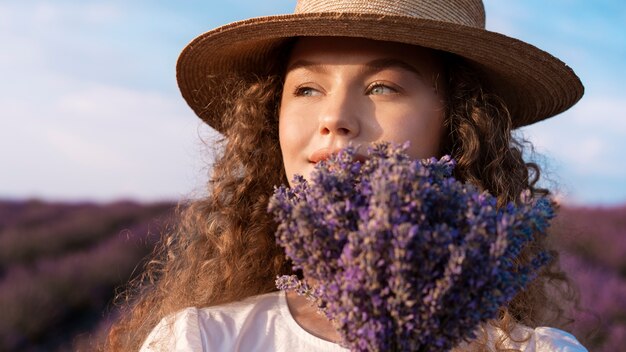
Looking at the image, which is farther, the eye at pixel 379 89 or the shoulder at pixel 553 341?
the shoulder at pixel 553 341

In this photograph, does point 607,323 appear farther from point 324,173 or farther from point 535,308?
point 324,173

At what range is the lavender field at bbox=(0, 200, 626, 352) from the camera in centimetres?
681

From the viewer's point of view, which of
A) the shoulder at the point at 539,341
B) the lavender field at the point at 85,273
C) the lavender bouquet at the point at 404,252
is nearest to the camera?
the lavender bouquet at the point at 404,252

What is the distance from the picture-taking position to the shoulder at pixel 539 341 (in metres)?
2.63

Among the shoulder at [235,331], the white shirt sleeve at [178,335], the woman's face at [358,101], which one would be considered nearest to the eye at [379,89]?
the woman's face at [358,101]

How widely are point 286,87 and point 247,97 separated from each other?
363 mm

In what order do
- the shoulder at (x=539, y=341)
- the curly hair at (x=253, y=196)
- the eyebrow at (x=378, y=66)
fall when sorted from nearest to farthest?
the eyebrow at (x=378, y=66), the shoulder at (x=539, y=341), the curly hair at (x=253, y=196)

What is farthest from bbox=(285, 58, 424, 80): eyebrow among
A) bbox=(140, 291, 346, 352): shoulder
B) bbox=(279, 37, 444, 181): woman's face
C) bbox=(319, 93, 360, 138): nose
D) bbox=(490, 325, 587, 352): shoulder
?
bbox=(490, 325, 587, 352): shoulder

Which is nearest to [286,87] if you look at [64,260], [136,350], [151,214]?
[136,350]

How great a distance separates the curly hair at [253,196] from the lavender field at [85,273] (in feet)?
9.41

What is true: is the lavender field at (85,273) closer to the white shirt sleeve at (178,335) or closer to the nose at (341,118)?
the white shirt sleeve at (178,335)

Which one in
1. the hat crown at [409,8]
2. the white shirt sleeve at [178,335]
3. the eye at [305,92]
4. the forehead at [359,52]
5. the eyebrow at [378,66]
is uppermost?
the hat crown at [409,8]

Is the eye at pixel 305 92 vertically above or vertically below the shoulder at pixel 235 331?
above

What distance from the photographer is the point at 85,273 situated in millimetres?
8789
